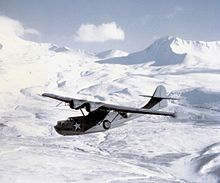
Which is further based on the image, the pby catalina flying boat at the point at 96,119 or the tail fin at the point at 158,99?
the tail fin at the point at 158,99

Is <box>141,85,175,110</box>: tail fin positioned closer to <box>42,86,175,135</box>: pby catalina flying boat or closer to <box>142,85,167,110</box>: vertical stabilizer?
<box>142,85,167,110</box>: vertical stabilizer

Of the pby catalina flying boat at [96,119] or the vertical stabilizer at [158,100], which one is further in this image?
the vertical stabilizer at [158,100]

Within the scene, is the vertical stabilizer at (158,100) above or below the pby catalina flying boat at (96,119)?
above

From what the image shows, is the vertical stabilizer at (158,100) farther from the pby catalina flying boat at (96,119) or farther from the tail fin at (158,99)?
the pby catalina flying boat at (96,119)

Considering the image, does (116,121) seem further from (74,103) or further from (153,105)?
(153,105)

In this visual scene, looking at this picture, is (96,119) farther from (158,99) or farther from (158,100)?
(158,100)

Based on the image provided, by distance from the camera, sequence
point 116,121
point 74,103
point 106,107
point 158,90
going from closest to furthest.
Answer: point 74,103 < point 106,107 < point 116,121 < point 158,90

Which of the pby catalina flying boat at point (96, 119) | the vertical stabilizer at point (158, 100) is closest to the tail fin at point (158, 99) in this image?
the vertical stabilizer at point (158, 100)

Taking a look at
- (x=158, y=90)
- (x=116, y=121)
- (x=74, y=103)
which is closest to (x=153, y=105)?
(x=158, y=90)

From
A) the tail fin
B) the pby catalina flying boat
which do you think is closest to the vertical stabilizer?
the tail fin

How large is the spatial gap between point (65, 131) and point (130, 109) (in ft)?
26.9

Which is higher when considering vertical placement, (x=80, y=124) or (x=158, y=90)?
(x=158, y=90)

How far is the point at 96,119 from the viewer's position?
46.8 meters

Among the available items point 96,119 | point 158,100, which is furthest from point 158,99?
point 96,119
